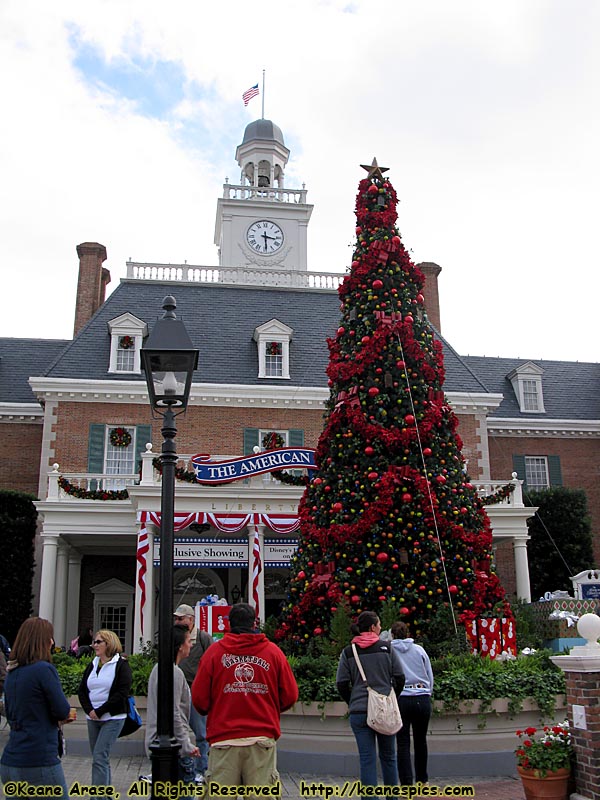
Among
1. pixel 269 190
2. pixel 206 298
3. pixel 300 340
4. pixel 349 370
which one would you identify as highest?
pixel 269 190

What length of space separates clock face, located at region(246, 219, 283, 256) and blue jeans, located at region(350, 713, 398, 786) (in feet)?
109

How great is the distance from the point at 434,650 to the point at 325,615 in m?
1.67

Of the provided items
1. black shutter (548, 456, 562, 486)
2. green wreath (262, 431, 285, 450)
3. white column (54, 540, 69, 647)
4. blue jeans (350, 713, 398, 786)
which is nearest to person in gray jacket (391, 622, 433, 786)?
blue jeans (350, 713, 398, 786)

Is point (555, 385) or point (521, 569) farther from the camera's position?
point (555, 385)

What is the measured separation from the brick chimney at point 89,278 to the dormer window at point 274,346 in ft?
21.6

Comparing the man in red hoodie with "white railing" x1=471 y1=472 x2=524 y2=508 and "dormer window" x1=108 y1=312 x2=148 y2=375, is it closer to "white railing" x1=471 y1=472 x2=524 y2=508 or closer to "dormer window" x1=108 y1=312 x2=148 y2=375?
"white railing" x1=471 y1=472 x2=524 y2=508

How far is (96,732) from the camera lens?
277 inches

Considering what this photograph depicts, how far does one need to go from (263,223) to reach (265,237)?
2.31 feet

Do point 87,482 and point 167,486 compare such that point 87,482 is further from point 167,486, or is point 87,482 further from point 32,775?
point 32,775

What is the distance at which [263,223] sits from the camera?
38.8 metres

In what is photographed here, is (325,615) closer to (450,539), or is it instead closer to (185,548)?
(450,539)

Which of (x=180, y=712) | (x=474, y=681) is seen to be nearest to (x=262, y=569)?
(x=474, y=681)

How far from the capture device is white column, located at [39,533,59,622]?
64.6 feet

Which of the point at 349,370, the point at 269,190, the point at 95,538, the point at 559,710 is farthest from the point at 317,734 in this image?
the point at 269,190
